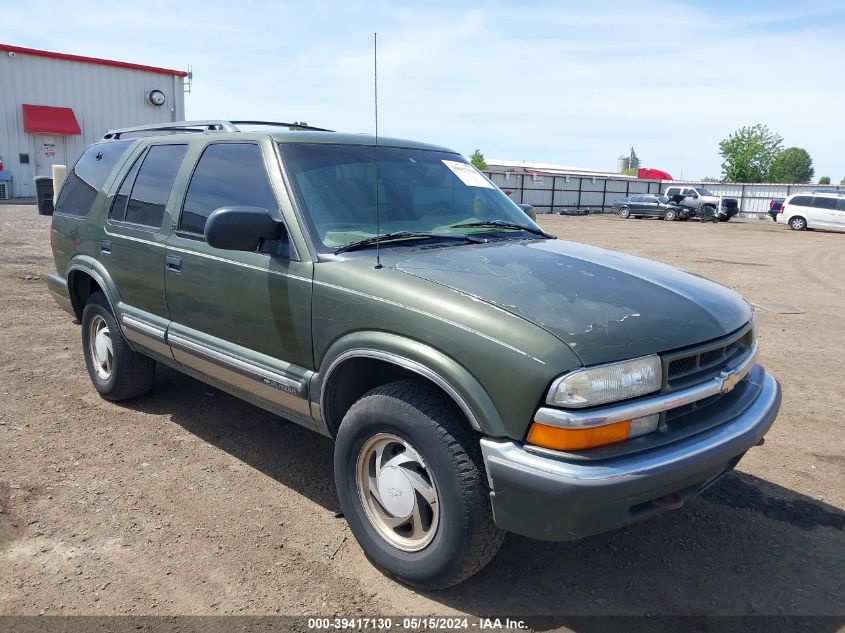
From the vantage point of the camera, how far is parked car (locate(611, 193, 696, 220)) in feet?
120

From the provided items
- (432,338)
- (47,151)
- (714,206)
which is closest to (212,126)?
(432,338)

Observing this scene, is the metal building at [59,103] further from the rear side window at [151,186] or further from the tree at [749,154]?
the tree at [749,154]

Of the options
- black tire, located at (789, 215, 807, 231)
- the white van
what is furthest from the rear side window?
black tire, located at (789, 215, 807, 231)

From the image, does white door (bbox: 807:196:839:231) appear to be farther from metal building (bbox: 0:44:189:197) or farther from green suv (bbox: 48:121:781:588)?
green suv (bbox: 48:121:781:588)

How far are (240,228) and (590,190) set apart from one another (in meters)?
42.6

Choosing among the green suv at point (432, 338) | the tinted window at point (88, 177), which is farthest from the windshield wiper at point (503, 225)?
the tinted window at point (88, 177)

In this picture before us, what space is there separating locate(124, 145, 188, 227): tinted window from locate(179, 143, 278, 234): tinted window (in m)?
0.28

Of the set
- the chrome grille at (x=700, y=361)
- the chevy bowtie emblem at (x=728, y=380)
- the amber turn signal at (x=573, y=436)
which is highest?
the chrome grille at (x=700, y=361)

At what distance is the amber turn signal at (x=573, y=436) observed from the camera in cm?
240

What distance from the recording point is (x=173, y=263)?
4004 millimetres

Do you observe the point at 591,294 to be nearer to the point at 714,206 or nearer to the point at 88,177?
the point at 88,177

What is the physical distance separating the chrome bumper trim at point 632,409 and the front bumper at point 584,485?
5.6 inches

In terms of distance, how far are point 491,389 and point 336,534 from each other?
1.36 m

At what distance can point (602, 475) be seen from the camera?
7.77ft
